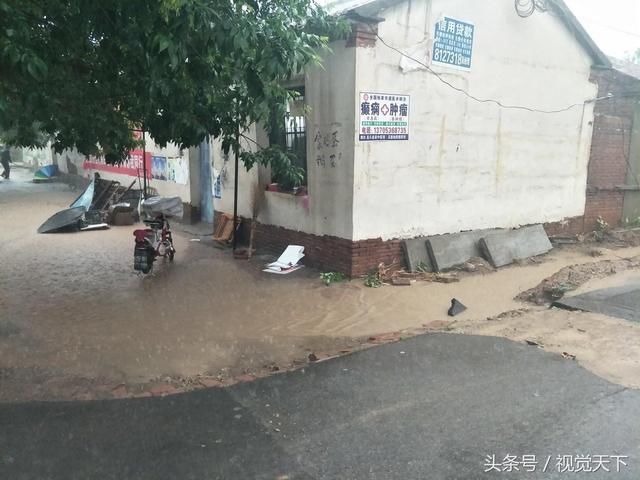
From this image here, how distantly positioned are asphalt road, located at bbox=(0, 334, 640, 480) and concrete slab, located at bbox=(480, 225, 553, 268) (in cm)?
400

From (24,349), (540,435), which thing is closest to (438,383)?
(540,435)

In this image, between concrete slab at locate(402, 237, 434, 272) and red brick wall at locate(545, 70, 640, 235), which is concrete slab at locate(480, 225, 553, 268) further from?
red brick wall at locate(545, 70, 640, 235)

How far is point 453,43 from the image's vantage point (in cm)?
771

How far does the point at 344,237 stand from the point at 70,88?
388 centimetres

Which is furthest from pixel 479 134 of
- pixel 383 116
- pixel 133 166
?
pixel 133 166

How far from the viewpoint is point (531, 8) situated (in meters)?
8.51

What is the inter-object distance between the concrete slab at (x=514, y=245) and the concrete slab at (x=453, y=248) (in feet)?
0.47

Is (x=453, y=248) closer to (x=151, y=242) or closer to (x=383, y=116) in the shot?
(x=383, y=116)

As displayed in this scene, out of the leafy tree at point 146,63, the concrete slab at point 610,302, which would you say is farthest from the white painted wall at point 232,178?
the concrete slab at point 610,302

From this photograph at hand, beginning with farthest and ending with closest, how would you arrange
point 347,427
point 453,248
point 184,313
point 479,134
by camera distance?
point 479,134 → point 453,248 → point 184,313 → point 347,427

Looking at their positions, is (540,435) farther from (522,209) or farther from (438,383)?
(522,209)

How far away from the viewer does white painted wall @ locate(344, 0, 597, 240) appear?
7.16 metres

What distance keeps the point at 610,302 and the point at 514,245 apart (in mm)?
2739

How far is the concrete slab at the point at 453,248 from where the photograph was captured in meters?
7.70
